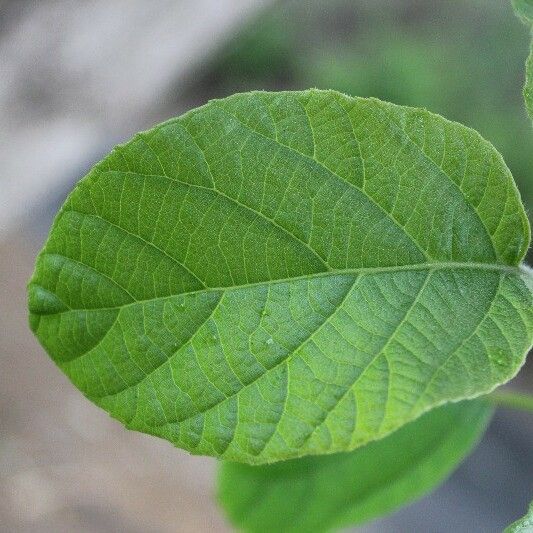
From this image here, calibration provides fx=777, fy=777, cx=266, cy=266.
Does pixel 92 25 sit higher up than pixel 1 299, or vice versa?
pixel 92 25

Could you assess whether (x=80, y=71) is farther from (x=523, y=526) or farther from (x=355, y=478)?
(x=523, y=526)

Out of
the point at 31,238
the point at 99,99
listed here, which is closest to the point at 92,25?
the point at 99,99

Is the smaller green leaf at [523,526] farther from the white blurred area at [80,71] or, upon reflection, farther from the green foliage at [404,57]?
the green foliage at [404,57]

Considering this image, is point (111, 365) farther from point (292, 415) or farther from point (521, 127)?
point (521, 127)

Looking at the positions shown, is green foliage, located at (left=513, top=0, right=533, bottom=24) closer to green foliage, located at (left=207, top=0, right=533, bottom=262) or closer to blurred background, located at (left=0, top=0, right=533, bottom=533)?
blurred background, located at (left=0, top=0, right=533, bottom=533)

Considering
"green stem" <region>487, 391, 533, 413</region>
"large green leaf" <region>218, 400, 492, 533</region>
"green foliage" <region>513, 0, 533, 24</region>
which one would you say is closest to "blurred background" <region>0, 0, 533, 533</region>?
"large green leaf" <region>218, 400, 492, 533</region>

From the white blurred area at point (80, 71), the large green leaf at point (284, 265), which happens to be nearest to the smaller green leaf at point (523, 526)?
the large green leaf at point (284, 265)
